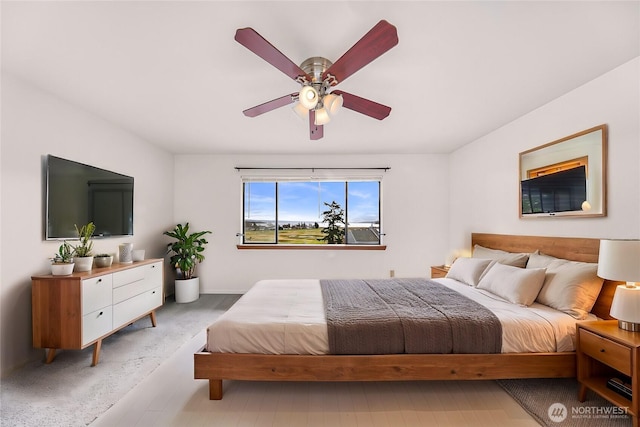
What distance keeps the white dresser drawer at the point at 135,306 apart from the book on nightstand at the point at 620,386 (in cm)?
388

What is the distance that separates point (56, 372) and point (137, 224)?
199cm

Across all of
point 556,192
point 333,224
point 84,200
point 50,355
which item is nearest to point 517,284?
point 556,192

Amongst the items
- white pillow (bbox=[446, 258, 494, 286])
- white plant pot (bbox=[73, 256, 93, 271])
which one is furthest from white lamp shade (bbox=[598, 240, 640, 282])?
white plant pot (bbox=[73, 256, 93, 271])

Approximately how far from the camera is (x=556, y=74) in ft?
7.87

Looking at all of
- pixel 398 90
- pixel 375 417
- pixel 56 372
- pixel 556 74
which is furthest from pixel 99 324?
pixel 556 74

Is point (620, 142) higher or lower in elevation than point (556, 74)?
lower

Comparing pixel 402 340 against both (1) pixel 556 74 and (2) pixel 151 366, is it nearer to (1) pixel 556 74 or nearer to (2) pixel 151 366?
(2) pixel 151 366

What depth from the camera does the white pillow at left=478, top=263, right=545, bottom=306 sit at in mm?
2494

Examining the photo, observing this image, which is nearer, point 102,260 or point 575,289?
point 575,289

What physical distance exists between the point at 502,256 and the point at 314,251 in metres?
2.76

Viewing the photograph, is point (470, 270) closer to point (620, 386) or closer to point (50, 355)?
point (620, 386)

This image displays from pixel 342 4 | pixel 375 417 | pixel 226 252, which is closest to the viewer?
pixel 342 4

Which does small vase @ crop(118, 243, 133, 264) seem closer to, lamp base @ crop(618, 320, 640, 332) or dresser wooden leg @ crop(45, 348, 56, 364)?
dresser wooden leg @ crop(45, 348, 56, 364)

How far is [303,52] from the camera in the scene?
6.86 feet
